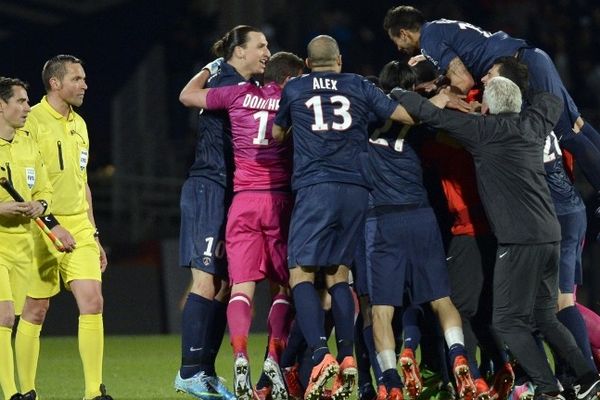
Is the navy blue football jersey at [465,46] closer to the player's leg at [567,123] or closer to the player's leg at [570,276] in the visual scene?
the player's leg at [567,123]

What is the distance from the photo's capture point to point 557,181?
29.7 feet

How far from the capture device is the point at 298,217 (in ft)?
27.6

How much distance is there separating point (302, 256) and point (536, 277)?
1.44 m

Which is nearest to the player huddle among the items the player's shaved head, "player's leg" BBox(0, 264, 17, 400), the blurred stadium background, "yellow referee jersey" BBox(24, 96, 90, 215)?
the player's shaved head

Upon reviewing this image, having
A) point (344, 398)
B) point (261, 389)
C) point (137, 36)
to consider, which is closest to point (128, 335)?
point (137, 36)

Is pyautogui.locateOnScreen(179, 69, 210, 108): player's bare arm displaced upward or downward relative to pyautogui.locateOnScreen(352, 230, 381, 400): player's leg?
upward

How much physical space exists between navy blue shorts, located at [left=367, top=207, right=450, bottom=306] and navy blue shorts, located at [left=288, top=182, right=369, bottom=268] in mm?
223

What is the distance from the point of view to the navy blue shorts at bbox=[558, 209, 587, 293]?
902 cm

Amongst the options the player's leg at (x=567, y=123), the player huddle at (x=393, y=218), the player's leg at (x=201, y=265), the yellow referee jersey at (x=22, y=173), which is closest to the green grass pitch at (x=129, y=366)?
the player's leg at (x=201, y=265)

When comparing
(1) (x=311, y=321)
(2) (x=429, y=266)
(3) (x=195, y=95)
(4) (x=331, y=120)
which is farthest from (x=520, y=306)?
(3) (x=195, y=95)

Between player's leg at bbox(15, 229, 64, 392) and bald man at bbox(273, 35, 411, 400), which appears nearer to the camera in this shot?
bald man at bbox(273, 35, 411, 400)

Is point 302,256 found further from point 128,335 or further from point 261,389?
point 128,335

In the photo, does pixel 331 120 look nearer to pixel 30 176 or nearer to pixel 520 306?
pixel 520 306

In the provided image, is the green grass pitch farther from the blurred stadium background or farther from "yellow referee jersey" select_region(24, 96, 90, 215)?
"yellow referee jersey" select_region(24, 96, 90, 215)
